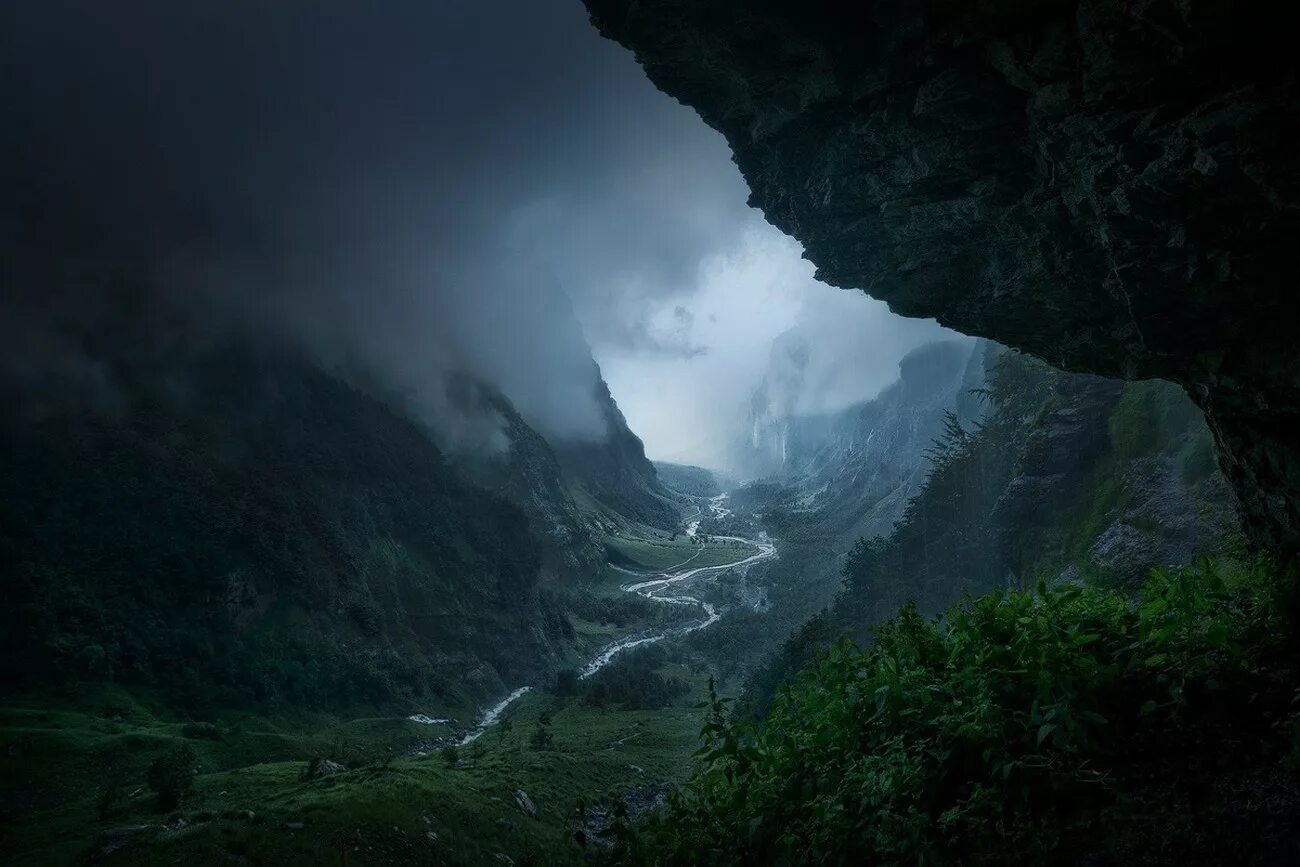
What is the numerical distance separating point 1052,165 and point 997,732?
12.6m

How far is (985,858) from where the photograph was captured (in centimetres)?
583

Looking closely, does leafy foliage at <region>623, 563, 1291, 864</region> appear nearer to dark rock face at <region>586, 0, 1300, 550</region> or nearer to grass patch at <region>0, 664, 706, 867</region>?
grass patch at <region>0, 664, 706, 867</region>

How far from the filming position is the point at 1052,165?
13.3m

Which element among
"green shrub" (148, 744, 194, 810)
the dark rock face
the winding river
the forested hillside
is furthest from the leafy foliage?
the winding river

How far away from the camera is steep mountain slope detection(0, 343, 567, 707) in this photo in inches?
2963

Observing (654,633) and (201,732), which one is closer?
(201,732)

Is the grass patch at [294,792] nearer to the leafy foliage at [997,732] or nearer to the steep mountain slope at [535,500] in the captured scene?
the leafy foliage at [997,732]

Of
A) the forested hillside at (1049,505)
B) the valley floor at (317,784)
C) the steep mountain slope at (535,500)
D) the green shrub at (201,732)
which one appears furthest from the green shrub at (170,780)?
the steep mountain slope at (535,500)

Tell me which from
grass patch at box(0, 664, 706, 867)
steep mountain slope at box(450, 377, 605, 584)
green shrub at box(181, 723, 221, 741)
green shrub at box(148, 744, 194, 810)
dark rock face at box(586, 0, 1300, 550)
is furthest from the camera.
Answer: steep mountain slope at box(450, 377, 605, 584)

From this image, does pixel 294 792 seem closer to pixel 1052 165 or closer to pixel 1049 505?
pixel 1052 165

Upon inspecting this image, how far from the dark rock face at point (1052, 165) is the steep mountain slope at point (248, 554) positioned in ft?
288

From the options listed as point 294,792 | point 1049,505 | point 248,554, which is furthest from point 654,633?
point 294,792

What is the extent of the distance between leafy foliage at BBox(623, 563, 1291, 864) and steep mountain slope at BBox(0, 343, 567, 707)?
86823mm

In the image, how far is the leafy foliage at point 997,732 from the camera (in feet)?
21.1
